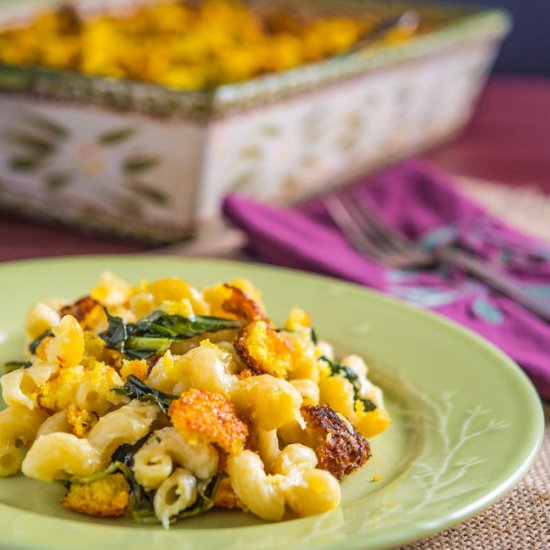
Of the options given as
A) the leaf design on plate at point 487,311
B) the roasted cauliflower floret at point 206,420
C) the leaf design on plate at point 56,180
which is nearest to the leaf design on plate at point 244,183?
the leaf design on plate at point 56,180

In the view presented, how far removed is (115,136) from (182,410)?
1213mm

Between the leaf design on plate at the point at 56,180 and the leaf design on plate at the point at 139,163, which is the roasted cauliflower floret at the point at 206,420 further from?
the leaf design on plate at the point at 56,180

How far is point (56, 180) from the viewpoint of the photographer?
239 cm

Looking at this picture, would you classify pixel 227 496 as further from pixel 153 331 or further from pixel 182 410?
pixel 153 331

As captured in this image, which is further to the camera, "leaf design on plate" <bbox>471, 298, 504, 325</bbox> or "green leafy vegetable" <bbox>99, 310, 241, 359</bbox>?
"leaf design on plate" <bbox>471, 298, 504, 325</bbox>

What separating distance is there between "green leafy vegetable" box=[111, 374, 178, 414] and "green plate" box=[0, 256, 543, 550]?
5.6 inches

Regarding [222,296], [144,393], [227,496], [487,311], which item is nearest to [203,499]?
[227,496]

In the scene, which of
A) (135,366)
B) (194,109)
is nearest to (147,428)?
(135,366)

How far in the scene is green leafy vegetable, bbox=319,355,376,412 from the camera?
56.6 inches

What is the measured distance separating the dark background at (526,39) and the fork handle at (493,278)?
10.5ft

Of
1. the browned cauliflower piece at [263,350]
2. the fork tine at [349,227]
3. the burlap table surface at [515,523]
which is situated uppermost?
the browned cauliflower piece at [263,350]

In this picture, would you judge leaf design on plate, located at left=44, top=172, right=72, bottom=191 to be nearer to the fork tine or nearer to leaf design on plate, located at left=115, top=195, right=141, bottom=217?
leaf design on plate, located at left=115, top=195, right=141, bottom=217

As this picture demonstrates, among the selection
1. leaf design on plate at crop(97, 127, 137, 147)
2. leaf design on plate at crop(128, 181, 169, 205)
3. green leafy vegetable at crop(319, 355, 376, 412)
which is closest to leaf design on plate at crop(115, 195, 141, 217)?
leaf design on plate at crop(128, 181, 169, 205)

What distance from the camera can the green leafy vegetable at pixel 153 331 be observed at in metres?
1.38
